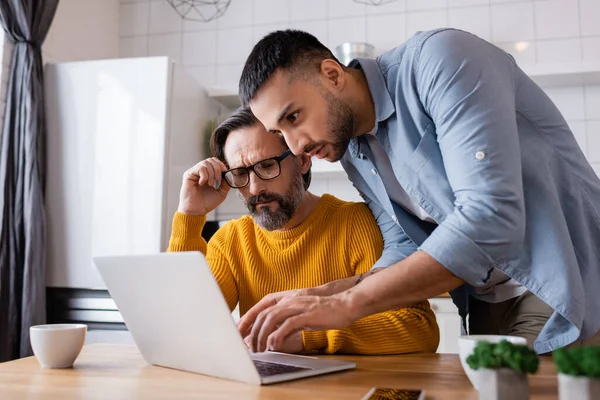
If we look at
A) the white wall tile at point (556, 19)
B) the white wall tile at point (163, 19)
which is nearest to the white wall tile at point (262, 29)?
the white wall tile at point (163, 19)

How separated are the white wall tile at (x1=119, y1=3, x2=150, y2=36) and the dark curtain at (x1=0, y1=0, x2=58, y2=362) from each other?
0.82m

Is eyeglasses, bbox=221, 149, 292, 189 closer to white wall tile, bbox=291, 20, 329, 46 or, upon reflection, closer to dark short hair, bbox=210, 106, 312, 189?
dark short hair, bbox=210, 106, 312, 189

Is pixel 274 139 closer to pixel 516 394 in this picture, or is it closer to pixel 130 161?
pixel 516 394

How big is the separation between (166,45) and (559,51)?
2.11 metres

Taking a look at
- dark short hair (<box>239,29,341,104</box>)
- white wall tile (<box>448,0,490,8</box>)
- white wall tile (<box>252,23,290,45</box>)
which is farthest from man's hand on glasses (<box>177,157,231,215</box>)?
white wall tile (<box>448,0,490,8</box>)

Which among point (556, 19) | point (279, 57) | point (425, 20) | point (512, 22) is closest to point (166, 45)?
point (425, 20)

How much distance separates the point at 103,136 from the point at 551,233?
2167mm

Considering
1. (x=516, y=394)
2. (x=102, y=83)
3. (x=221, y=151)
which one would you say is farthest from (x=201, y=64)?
(x=516, y=394)

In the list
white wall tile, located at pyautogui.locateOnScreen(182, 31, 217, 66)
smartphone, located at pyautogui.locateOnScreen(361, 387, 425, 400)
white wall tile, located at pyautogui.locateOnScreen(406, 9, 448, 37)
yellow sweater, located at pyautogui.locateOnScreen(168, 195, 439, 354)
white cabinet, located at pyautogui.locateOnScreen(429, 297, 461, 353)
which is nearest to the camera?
smartphone, located at pyautogui.locateOnScreen(361, 387, 425, 400)

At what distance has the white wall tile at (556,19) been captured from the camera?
3008 mm

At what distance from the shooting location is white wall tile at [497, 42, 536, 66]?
9.95 feet

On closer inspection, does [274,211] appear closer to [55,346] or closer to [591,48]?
[55,346]

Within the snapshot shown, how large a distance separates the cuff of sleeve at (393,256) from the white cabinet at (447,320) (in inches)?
45.8

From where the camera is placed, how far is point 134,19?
3.64 meters
